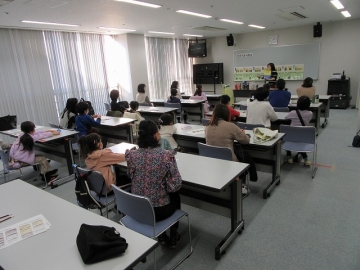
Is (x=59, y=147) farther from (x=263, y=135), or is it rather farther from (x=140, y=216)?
(x=263, y=135)

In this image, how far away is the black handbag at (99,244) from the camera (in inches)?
50.4

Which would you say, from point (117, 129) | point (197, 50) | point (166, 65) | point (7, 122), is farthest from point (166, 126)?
point (197, 50)

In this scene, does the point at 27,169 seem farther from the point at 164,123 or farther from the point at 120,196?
the point at 120,196

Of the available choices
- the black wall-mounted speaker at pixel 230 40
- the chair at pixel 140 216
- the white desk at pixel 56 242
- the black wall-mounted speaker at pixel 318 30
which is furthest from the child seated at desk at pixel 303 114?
the black wall-mounted speaker at pixel 230 40

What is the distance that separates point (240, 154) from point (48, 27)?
18.7 feet

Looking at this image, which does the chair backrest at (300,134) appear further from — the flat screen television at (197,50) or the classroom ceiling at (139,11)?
the flat screen television at (197,50)

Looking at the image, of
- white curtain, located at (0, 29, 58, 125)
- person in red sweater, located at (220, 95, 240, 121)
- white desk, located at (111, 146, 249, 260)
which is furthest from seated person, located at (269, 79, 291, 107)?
white curtain, located at (0, 29, 58, 125)

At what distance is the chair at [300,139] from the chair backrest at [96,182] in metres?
2.68

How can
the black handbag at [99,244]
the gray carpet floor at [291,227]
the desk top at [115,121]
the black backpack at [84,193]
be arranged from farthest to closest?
the desk top at [115,121]
the black backpack at [84,193]
the gray carpet floor at [291,227]
the black handbag at [99,244]

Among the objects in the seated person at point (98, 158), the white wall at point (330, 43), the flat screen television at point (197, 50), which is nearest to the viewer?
the seated person at point (98, 158)

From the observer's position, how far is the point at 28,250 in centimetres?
143

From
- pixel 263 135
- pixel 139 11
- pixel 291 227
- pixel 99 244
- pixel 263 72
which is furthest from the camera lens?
pixel 263 72

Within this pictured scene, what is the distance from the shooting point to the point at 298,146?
383cm

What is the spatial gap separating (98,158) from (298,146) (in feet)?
9.34
